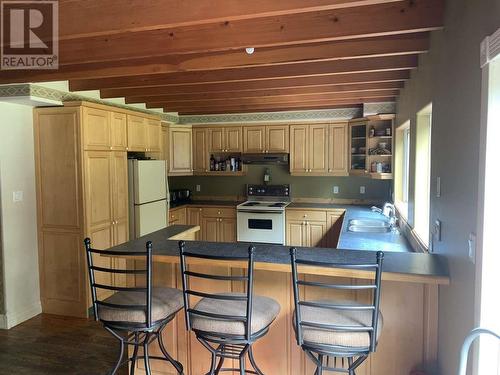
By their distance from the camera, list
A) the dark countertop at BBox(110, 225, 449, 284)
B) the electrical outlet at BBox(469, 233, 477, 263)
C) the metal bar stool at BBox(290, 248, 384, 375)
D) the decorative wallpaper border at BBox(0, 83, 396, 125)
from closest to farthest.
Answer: the electrical outlet at BBox(469, 233, 477, 263) < the metal bar stool at BBox(290, 248, 384, 375) < the dark countertop at BBox(110, 225, 449, 284) < the decorative wallpaper border at BBox(0, 83, 396, 125)

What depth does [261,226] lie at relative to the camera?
548cm

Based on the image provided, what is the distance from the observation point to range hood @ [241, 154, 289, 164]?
5633mm

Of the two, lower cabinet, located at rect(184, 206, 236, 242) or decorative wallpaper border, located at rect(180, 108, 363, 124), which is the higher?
decorative wallpaper border, located at rect(180, 108, 363, 124)

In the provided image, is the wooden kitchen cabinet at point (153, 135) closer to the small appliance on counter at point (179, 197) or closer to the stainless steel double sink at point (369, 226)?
the small appliance on counter at point (179, 197)

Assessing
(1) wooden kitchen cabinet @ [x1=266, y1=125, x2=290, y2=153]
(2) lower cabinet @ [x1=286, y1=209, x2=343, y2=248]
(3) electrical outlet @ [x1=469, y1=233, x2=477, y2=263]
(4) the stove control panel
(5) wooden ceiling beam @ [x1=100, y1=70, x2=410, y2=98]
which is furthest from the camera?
(4) the stove control panel

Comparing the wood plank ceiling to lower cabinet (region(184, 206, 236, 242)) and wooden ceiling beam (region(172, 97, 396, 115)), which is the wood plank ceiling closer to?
wooden ceiling beam (region(172, 97, 396, 115))

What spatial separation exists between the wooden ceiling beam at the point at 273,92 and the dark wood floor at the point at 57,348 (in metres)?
2.65

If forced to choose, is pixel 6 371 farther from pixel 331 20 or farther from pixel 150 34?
pixel 331 20

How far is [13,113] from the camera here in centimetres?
345

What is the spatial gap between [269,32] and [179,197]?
4105mm

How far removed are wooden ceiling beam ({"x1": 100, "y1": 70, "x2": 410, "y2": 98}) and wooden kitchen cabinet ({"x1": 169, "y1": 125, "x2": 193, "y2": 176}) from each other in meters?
1.65

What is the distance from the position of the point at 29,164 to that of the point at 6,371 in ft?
6.18

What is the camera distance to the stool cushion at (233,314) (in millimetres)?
1784

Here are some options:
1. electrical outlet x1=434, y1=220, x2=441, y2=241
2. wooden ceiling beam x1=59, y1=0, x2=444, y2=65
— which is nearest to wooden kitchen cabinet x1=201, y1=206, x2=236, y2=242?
wooden ceiling beam x1=59, y1=0, x2=444, y2=65
